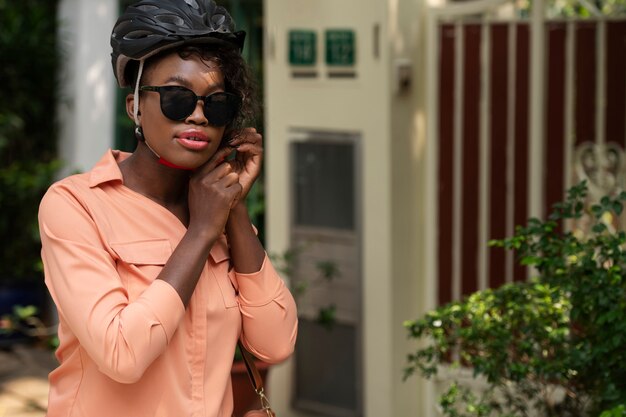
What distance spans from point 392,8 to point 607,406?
2640 millimetres

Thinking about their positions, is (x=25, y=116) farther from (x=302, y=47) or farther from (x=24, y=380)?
(x=302, y=47)

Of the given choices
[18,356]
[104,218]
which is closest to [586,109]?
[104,218]

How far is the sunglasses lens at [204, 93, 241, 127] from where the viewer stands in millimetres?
2605

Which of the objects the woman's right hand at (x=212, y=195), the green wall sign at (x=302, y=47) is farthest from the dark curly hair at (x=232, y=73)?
the green wall sign at (x=302, y=47)

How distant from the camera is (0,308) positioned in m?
8.12

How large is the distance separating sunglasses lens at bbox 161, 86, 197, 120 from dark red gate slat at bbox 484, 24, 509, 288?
3.41m

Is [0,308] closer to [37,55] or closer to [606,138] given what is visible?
[37,55]

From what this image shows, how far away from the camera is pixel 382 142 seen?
5.86 m

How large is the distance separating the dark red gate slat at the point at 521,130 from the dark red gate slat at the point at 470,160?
21 centimetres

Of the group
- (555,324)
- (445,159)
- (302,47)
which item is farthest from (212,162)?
(302,47)

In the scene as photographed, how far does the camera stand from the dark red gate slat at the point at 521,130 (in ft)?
18.7

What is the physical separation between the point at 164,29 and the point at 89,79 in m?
5.82

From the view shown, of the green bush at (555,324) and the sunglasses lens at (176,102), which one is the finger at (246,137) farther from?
the green bush at (555,324)

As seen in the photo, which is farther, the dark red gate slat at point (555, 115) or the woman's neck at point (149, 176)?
the dark red gate slat at point (555, 115)
